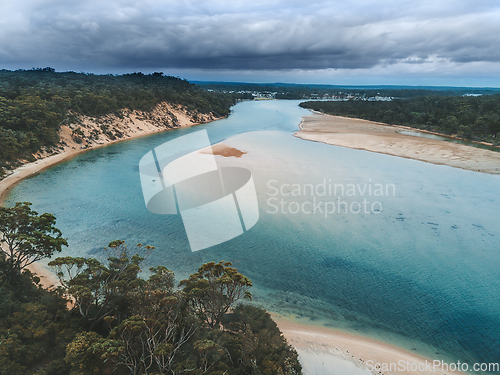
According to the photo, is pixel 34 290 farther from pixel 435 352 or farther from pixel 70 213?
pixel 435 352

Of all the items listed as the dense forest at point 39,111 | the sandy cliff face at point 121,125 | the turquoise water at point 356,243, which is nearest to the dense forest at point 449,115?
→ the turquoise water at point 356,243

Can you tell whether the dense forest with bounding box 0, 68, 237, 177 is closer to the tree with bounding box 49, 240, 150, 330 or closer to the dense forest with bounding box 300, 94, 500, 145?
the tree with bounding box 49, 240, 150, 330

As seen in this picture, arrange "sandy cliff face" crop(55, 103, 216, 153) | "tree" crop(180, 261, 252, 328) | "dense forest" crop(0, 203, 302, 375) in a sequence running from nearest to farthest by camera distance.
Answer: "dense forest" crop(0, 203, 302, 375) < "tree" crop(180, 261, 252, 328) < "sandy cliff face" crop(55, 103, 216, 153)

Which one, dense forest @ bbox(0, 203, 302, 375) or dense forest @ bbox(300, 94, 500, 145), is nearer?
dense forest @ bbox(0, 203, 302, 375)

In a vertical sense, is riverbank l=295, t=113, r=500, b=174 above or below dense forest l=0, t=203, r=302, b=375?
below

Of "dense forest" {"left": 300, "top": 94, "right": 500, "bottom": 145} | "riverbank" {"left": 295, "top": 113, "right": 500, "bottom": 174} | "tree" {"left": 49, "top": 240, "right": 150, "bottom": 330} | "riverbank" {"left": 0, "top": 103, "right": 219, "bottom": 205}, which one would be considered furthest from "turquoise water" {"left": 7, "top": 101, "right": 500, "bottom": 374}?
"dense forest" {"left": 300, "top": 94, "right": 500, "bottom": 145}

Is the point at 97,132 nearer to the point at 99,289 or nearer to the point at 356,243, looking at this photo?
the point at 99,289
